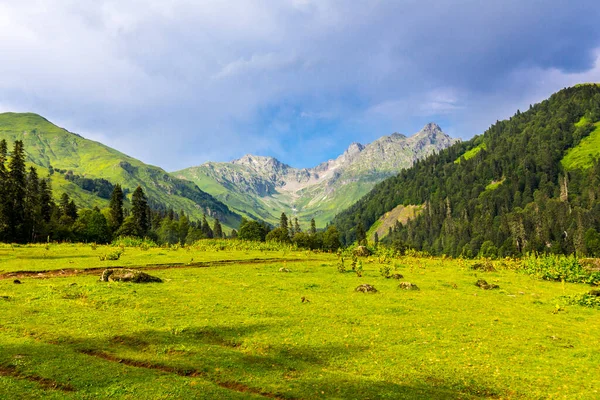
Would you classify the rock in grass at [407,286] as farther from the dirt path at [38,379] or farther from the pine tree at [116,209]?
the pine tree at [116,209]

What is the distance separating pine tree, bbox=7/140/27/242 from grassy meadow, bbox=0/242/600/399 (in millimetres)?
53858

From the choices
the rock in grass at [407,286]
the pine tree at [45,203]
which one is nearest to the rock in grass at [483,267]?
the rock in grass at [407,286]

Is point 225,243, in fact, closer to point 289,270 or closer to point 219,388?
point 289,270

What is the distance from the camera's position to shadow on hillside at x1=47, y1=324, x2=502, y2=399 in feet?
43.3

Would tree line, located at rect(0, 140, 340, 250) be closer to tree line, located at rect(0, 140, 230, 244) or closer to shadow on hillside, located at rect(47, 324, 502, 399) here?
tree line, located at rect(0, 140, 230, 244)

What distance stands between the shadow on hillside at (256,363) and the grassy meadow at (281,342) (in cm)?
7

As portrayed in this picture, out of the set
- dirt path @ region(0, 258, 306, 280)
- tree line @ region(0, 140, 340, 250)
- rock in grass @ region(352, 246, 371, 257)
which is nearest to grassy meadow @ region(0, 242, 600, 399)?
dirt path @ region(0, 258, 306, 280)

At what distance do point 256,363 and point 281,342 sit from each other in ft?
10.2

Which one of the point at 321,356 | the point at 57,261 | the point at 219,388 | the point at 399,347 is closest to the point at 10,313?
the point at 219,388

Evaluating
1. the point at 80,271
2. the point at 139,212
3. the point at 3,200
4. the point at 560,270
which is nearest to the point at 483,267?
the point at 560,270

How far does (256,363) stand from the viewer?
50.6 ft

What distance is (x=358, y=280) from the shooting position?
40.0m

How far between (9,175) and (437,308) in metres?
92.0

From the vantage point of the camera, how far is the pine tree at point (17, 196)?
7644 centimetres
